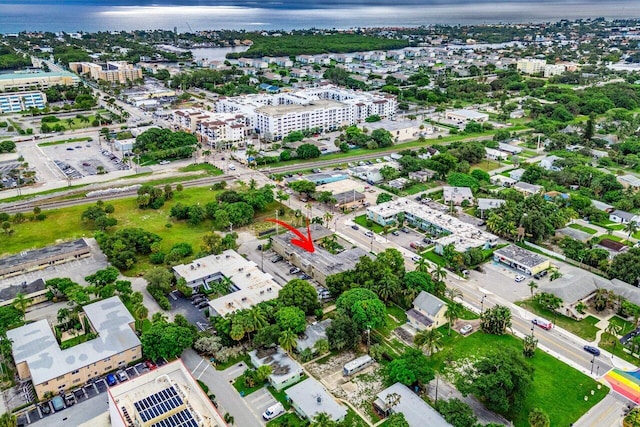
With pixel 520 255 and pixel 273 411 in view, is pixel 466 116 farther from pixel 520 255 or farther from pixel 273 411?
pixel 273 411

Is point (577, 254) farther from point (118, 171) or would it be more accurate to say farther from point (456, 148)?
point (118, 171)

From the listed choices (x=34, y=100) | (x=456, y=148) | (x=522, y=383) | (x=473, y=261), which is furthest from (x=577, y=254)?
(x=34, y=100)

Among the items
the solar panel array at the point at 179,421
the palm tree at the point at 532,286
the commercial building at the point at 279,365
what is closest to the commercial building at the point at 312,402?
the commercial building at the point at 279,365

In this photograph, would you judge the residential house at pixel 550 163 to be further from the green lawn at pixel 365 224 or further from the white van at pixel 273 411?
the white van at pixel 273 411

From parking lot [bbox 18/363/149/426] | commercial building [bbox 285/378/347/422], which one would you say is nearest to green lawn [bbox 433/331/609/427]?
commercial building [bbox 285/378/347/422]

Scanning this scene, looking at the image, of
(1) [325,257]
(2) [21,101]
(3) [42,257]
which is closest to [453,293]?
→ (1) [325,257]

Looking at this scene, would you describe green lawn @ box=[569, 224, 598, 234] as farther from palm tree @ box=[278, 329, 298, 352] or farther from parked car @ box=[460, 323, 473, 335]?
palm tree @ box=[278, 329, 298, 352]
